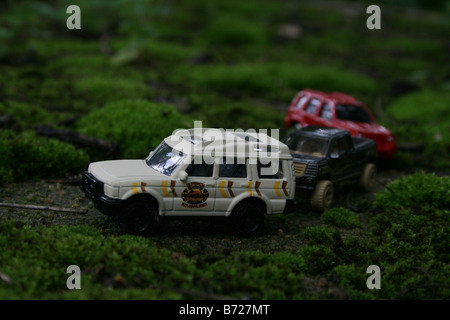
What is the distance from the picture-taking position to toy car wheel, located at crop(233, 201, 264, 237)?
9.46 metres

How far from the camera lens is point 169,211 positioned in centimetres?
901

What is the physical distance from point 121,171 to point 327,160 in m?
4.68

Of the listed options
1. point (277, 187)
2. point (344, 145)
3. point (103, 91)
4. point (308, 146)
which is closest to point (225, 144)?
point (277, 187)

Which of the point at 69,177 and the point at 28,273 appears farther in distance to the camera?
the point at 69,177

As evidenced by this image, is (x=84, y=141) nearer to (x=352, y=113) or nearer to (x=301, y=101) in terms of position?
(x=301, y=101)

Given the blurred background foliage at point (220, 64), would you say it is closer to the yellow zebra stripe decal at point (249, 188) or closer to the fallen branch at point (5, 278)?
the yellow zebra stripe decal at point (249, 188)

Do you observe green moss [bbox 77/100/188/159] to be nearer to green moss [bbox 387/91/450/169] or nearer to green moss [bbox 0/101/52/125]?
green moss [bbox 0/101/52/125]

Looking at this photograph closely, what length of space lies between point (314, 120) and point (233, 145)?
5.22m

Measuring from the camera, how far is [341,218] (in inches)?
416

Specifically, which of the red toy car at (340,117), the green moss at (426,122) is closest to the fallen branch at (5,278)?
the red toy car at (340,117)

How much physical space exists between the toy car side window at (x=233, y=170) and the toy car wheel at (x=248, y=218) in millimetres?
568

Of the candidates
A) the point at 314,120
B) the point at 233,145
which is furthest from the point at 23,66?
the point at 233,145

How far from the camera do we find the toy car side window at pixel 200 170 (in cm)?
910

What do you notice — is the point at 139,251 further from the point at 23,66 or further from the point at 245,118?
the point at 23,66
